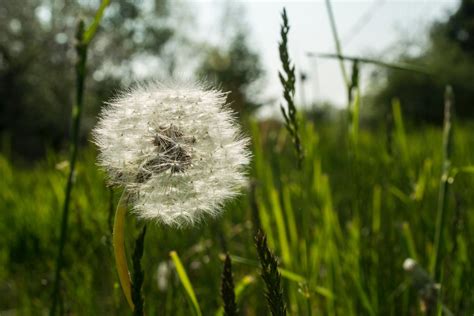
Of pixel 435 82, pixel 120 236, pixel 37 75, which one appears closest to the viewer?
pixel 120 236

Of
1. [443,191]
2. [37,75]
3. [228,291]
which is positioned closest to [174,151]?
[228,291]

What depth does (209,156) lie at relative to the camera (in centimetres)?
84

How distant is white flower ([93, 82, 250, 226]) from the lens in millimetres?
775

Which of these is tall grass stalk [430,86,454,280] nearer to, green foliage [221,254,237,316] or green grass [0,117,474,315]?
green grass [0,117,474,315]

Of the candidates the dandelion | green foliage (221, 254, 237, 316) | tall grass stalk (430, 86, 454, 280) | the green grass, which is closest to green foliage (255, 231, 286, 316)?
green foliage (221, 254, 237, 316)

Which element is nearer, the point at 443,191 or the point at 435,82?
the point at 443,191

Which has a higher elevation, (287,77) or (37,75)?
(37,75)

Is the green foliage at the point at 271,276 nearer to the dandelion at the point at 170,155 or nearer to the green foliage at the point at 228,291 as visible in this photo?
the green foliage at the point at 228,291

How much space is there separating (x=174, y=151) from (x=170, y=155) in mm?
11

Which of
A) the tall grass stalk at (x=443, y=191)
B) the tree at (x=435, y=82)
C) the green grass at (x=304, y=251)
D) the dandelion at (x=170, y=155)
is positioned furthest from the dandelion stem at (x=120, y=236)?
the tree at (x=435, y=82)

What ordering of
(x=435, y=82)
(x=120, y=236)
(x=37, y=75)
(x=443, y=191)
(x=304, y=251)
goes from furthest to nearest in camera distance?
(x=37, y=75) → (x=435, y=82) → (x=304, y=251) → (x=443, y=191) → (x=120, y=236)

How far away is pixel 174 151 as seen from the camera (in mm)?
824

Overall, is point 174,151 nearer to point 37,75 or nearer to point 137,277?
point 137,277

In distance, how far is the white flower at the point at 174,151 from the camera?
0.77 m
